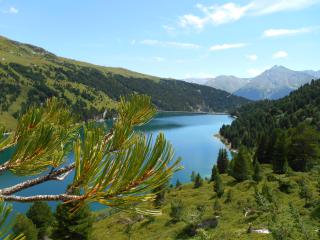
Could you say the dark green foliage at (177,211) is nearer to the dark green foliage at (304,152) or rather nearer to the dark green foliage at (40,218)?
the dark green foliage at (40,218)

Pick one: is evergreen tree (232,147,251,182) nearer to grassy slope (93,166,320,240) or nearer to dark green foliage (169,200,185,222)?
grassy slope (93,166,320,240)

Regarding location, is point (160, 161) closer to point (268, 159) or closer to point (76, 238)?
point (76, 238)

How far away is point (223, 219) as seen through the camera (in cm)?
4284

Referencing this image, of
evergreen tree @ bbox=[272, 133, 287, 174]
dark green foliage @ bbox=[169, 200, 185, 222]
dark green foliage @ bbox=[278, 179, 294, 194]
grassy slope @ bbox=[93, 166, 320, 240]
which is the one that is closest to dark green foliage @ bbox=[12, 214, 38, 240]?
grassy slope @ bbox=[93, 166, 320, 240]

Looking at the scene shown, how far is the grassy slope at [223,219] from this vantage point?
109ft

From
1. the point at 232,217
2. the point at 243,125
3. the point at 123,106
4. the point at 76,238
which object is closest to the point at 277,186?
the point at 232,217

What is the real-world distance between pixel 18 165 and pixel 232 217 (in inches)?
1693

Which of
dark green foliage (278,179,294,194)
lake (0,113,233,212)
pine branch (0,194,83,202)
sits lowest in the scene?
lake (0,113,233,212)

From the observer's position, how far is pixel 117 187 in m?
2.47

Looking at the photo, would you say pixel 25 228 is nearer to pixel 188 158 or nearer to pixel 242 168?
pixel 242 168

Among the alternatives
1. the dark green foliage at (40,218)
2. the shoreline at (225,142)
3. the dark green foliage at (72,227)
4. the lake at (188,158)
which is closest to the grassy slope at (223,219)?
the dark green foliage at (40,218)

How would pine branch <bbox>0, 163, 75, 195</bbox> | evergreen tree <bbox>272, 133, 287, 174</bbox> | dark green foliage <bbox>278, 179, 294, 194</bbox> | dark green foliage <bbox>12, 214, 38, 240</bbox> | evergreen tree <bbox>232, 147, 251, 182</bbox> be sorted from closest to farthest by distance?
pine branch <bbox>0, 163, 75, 195</bbox>, dark green foliage <bbox>12, 214, 38, 240</bbox>, dark green foliage <bbox>278, 179, 294, 194</bbox>, evergreen tree <bbox>232, 147, 251, 182</bbox>, evergreen tree <bbox>272, 133, 287, 174</bbox>

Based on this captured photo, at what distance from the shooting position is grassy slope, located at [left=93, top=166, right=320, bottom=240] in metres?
33.3

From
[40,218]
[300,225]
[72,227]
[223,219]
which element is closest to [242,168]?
[223,219]
